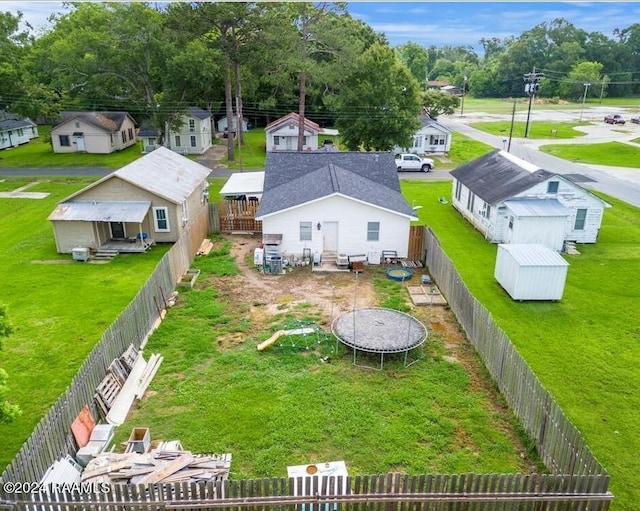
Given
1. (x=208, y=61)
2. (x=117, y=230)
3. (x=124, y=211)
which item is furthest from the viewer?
(x=208, y=61)

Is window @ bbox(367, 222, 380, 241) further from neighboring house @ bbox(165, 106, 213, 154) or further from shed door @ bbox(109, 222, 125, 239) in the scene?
neighboring house @ bbox(165, 106, 213, 154)

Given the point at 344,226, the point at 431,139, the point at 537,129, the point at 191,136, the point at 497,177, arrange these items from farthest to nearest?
the point at 537,129
the point at 431,139
the point at 191,136
the point at 497,177
the point at 344,226

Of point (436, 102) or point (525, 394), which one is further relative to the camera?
point (436, 102)

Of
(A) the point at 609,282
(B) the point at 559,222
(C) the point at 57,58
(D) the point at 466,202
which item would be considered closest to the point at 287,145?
(C) the point at 57,58

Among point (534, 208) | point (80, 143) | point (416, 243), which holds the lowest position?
point (416, 243)

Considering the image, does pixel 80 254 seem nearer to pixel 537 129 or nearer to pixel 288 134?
pixel 288 134

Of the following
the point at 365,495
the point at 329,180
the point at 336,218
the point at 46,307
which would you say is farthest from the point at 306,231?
the point at 365,495

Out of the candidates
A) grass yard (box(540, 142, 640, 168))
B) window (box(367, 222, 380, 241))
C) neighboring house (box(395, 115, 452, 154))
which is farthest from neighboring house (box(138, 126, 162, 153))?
grass yard (box(540, 142, 640, 168))
